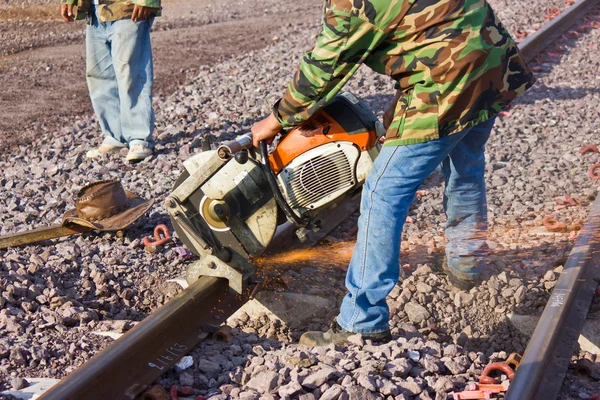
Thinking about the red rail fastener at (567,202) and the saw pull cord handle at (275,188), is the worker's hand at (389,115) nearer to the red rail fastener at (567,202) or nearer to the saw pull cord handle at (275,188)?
the saw pull cord handle at (275,188)

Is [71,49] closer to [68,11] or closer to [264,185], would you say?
[68,11]

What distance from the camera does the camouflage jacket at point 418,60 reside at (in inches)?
131

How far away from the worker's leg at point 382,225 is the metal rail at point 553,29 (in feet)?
22.0

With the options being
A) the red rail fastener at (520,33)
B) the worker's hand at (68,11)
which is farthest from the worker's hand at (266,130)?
the red rail fastener at (520,33)

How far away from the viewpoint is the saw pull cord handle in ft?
12.8

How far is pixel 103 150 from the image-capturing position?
267 inches

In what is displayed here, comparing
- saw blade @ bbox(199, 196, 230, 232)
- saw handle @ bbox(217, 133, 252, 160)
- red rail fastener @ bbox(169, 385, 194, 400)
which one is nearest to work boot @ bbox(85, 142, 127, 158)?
saw blade @ bbox(199, 196, 230, 232)

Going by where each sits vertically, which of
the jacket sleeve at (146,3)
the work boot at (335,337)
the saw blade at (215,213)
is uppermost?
the jacket sleeve at (146,3)

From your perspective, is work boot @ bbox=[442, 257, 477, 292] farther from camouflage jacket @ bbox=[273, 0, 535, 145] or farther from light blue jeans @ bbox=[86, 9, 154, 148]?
light blue jeans @ bbox=[86, 9, 154, 148]

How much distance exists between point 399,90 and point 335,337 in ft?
4.31

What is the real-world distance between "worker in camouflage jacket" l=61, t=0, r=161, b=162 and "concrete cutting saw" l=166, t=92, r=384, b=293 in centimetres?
248

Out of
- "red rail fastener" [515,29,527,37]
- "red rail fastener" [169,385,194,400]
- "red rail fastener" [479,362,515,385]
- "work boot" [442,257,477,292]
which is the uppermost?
"red rail fastener" [169,385,194,400]

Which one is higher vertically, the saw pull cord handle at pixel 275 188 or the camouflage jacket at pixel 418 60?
the camouflage jacket at pixel 418 60

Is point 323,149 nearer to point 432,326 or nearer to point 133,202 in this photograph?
point 432,326
